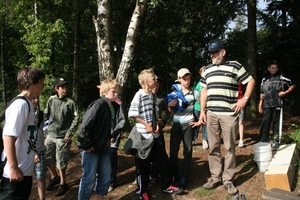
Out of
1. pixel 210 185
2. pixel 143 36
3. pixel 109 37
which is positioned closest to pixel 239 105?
pixel 210 185

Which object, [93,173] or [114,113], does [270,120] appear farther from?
[93,173]

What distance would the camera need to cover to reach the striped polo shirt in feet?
13.4

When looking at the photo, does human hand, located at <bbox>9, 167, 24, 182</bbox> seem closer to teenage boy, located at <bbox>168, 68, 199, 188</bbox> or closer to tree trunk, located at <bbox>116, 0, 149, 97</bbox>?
teenage boy, located at <bbox>168, 68, 199, 188</bbox>

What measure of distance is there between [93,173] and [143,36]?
17571mm

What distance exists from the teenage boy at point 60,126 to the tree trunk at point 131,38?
2650 mm

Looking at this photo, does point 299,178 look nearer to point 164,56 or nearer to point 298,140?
point 298,140

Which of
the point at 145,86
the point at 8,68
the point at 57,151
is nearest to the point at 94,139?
the point at 145,86

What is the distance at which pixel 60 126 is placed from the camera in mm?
4836

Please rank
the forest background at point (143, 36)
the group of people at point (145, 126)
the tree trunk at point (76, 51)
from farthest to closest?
the tree trunk at point (76, 51), the forest background at point (143, 36), the group of people at point (145, 126)

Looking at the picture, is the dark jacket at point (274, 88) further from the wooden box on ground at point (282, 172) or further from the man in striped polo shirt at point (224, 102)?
the man in striped polo shirt at point (224, 102)

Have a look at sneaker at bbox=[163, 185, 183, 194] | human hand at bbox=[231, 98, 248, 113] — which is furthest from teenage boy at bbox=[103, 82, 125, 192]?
human hand at bbox=[231, 98, 248, 113]

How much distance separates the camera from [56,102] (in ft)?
16.0

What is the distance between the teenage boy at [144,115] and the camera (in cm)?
409

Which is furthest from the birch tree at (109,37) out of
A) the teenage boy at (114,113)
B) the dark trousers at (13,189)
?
the dark trousers at (13,189)
